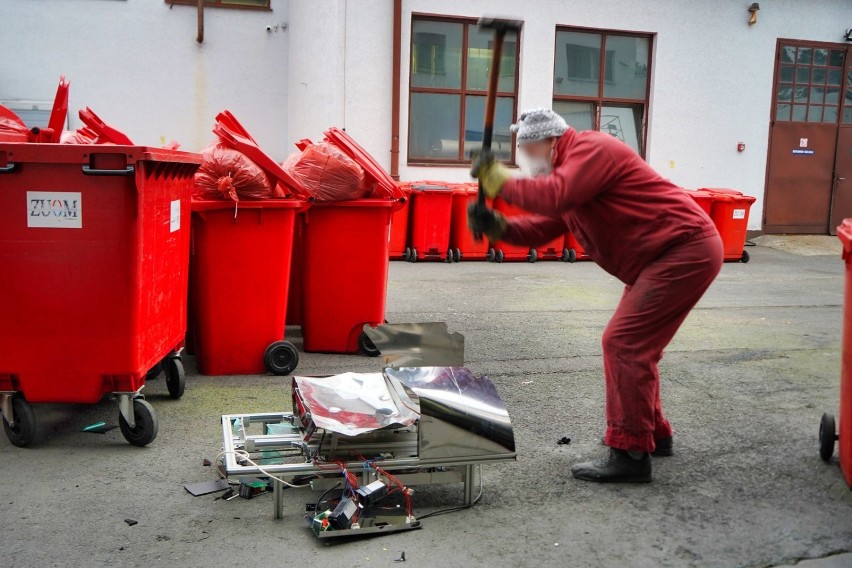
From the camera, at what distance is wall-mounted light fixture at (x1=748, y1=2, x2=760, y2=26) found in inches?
550

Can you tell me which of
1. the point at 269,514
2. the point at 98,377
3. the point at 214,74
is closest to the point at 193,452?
the point at 98,377

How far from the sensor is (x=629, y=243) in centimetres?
357

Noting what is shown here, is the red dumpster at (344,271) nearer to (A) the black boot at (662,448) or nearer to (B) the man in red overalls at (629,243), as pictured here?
(B) the man in red overalls at (629,243)

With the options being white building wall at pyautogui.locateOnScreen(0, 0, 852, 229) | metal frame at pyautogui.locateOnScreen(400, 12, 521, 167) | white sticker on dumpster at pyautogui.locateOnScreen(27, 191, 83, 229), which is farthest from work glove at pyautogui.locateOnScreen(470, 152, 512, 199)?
metal frame at pyautogui.locateOnScreen(400, 12, 521, 167)

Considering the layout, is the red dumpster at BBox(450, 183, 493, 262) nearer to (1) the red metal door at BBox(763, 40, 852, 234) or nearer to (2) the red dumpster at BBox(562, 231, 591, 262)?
(2) the red dumpster at BBox(562, 231, 591, 262)

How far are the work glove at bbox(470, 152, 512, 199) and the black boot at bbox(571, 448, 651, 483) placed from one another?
4.22 ft

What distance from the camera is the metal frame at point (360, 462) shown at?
3.23 m

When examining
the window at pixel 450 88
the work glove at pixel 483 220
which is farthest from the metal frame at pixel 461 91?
the work glove at pixel 483 220

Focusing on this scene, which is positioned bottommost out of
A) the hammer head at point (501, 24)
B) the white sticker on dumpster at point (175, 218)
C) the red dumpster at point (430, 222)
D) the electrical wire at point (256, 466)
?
the electrical wire at point (256, 466)

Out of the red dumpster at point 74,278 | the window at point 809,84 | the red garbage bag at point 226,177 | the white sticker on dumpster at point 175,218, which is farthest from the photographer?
the window at point 809,84

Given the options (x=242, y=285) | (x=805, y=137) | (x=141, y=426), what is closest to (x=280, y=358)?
(x=242, y=285)

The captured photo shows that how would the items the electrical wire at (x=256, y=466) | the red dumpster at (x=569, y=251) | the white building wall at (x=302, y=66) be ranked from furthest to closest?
the white building wall at (x=302, y=66) < the red dumpster at (x=569, y=251) < the electrical wire at (x=256, y=466)

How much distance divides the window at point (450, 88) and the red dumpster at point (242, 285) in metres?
8.04

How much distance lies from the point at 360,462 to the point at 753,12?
13285mm
